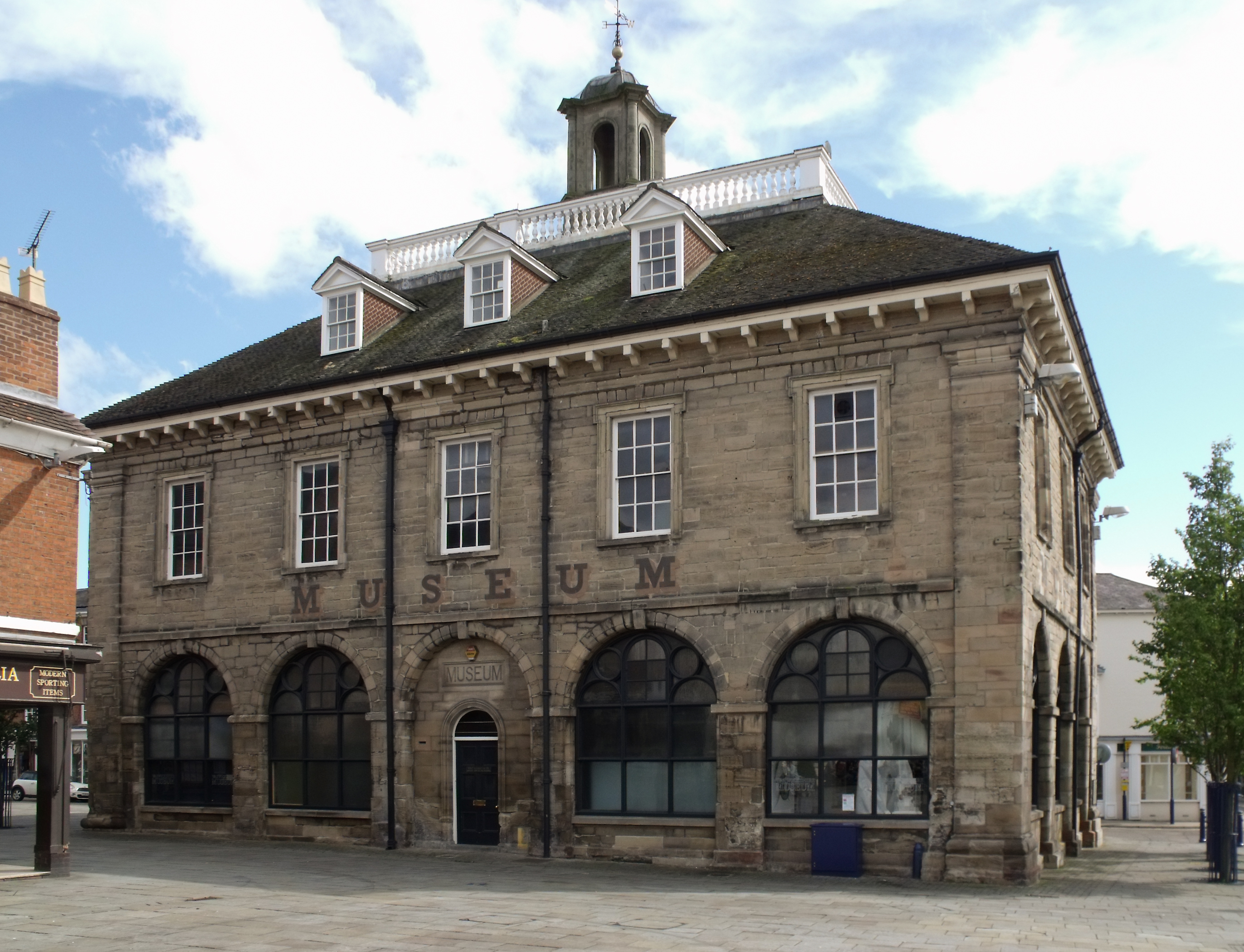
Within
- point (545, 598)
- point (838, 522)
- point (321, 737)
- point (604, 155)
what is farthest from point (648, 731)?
point (604, 155)

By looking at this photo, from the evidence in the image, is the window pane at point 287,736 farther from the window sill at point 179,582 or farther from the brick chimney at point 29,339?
the brick chimney at point 29,339

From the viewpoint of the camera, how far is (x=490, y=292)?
2500 cm

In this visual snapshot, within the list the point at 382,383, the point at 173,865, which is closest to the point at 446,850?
the point at 173,865

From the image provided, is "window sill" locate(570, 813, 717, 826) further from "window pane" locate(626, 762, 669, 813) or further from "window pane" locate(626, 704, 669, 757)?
"window pane" locate(626, 704, 669, 757)

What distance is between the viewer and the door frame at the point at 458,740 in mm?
22578

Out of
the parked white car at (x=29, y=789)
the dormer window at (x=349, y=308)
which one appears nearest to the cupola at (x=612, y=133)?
the dormer window at (x=349, y=308)

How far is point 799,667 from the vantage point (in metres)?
20.2

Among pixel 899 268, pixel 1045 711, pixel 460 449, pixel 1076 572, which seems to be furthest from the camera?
pixel 1076 572

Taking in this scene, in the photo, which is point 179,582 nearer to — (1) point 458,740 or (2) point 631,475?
(1) point 458,740

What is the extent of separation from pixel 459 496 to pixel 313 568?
132 inches

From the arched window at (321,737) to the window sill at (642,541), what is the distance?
5699mm

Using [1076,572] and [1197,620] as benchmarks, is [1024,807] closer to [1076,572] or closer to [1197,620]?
[1197,620]

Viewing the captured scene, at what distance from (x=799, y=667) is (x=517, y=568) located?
208 inches

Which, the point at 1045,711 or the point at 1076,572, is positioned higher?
the point at 1076,572
